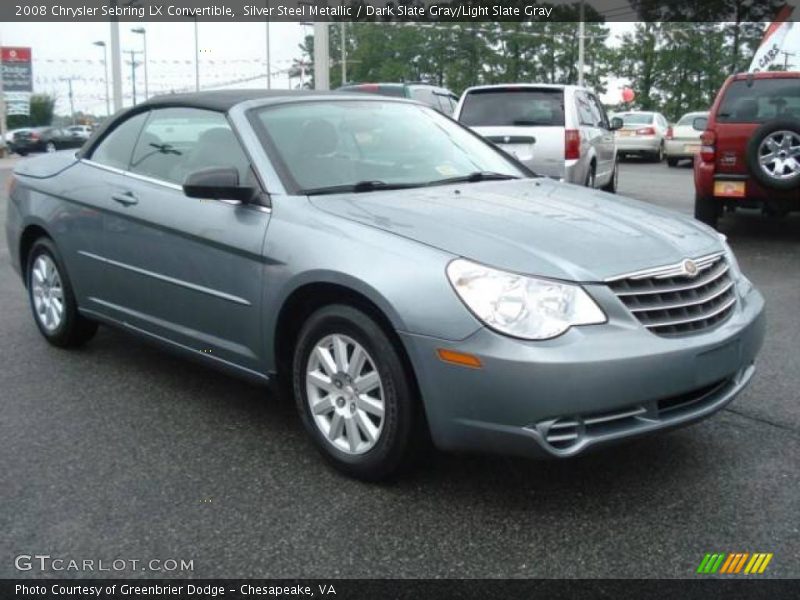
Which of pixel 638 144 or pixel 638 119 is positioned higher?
pixel 638 119

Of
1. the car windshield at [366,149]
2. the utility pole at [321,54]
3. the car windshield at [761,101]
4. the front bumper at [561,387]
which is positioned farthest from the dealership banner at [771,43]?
the front bumper at [561,387]

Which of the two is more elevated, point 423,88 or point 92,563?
point 423,88

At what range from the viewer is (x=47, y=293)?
5.39 m

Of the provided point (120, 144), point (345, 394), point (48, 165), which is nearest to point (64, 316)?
point (48, 165)

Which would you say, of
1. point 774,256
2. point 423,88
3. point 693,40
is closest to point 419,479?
point 774,256

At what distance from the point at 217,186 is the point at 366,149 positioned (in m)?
0.82

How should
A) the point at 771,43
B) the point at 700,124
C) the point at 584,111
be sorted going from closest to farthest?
1. the point at 700,124
2. the point at 584,111
3. the point at 771,43

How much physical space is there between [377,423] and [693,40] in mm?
42430

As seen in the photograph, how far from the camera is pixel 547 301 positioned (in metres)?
3.06

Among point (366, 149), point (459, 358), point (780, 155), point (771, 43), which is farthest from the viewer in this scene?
point (771, 43)

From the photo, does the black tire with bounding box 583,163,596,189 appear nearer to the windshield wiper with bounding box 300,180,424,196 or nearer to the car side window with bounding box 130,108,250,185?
the car side window with bounding box 130,108,250,185

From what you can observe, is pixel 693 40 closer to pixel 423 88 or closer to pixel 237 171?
pixel 423 88

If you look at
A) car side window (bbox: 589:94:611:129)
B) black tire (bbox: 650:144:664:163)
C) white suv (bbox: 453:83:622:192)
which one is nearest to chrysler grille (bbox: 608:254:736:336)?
white suv (bbox: 453:83:622:192)
